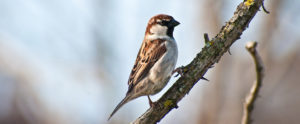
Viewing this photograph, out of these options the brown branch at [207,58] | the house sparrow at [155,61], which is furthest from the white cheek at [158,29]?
the brown branch at [207,58]

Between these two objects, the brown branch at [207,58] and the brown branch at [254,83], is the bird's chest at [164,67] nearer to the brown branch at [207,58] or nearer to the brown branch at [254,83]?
the brown branch at [207,58]

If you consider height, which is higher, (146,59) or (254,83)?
(254,83)

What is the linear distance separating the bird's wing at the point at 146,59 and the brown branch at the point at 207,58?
995 mm

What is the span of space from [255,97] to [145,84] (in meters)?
2.59

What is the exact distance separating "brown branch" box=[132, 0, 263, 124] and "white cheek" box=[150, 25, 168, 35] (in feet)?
5.41

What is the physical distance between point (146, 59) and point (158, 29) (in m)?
0.61

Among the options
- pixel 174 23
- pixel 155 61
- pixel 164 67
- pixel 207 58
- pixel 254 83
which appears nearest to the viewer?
pixel 254 83

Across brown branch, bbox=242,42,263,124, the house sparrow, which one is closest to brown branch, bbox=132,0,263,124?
the house sparrow

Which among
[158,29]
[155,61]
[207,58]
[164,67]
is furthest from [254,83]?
[158,29]

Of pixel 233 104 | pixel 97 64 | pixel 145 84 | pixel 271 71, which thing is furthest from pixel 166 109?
pixel 97 64

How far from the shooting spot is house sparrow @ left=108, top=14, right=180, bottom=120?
449 centimetres

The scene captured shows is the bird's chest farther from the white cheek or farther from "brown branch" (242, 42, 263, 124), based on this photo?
"brown branch" (242, 42, 263, 124)

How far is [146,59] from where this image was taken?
4.82 metres

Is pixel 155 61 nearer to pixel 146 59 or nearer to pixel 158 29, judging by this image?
pixel 146 59
